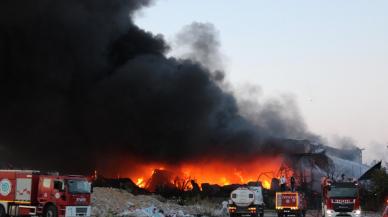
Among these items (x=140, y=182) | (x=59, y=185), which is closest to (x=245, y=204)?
(x=59, y=185)

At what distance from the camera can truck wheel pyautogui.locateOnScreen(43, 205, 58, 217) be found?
2409 cm

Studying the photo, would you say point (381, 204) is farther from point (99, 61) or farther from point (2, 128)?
point (2, 128)

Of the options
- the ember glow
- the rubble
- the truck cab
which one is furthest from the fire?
the truck cab

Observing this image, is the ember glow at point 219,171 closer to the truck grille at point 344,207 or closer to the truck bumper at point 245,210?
the truck bumper at point 245,210

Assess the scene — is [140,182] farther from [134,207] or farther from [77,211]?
[77,211]

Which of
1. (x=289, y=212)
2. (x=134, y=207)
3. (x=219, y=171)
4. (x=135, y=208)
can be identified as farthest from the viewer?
(x=219, y=171)

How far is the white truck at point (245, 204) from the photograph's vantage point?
107 feet

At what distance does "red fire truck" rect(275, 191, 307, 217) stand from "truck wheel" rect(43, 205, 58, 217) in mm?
15101

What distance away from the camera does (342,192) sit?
28344 millimetres

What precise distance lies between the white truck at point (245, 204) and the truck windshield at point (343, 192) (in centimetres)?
560

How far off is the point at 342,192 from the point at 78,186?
13.9m

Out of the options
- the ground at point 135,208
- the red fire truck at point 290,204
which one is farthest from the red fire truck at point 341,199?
the ground at point 135,208

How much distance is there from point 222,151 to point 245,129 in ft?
10.6

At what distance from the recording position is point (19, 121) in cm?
4597
